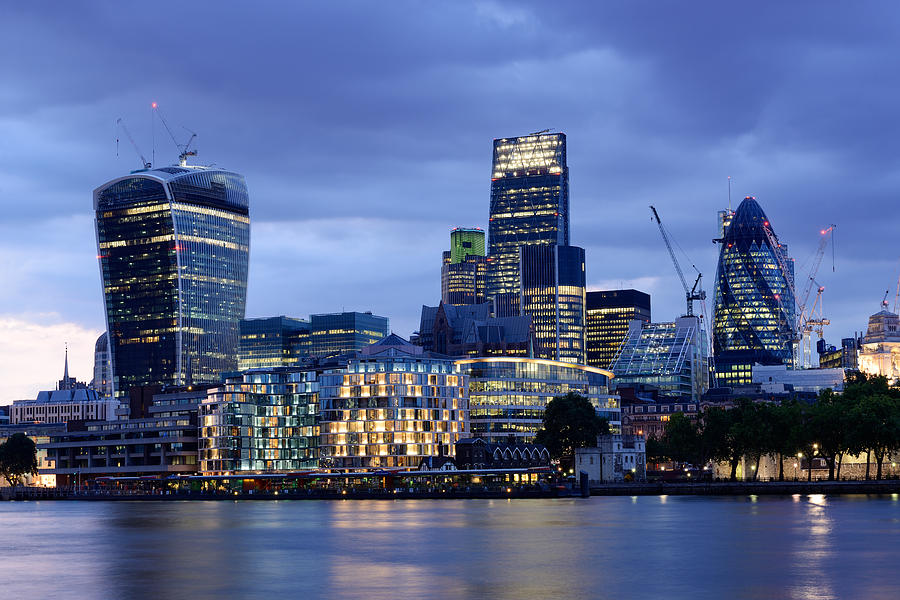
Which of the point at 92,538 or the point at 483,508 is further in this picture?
the point at 483,508

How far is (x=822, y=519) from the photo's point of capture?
133m

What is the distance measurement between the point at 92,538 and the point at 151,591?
5439 centimetres

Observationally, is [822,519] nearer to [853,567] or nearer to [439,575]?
[853,567]

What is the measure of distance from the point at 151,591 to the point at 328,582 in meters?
11.5

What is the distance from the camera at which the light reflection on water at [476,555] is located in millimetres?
77250

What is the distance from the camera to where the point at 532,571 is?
86000 mm

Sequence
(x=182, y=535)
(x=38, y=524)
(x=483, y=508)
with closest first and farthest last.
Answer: (x=182, y=535), (x=38, y=524), (x=483, y=508)

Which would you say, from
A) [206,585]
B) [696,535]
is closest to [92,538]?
[206,585]

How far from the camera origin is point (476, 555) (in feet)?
322

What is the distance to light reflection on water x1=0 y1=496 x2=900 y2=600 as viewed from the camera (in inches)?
3041

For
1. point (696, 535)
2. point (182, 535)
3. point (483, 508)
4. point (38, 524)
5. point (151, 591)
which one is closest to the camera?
point (151, 591)

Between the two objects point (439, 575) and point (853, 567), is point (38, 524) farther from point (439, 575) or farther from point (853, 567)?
point (853, 567)

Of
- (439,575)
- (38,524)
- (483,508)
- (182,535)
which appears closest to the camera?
(439,575)

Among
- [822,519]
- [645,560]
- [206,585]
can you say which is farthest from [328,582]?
[822,519]
